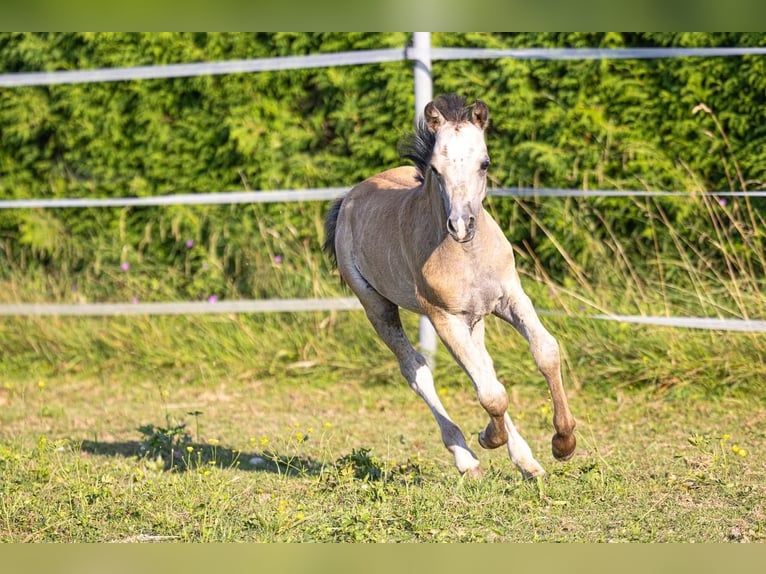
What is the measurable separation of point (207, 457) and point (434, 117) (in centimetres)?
227

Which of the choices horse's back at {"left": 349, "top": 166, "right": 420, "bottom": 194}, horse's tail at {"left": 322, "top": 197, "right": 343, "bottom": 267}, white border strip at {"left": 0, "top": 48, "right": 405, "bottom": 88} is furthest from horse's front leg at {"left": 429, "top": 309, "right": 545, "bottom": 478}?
→ white border strip at {"left": 0, "top": 48, "right": 405, "bottom": 88}

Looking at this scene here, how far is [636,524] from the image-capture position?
12.8 ft

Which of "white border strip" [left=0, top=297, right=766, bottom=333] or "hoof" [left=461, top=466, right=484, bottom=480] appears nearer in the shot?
"hoof" [left=461, top=466, right=484, bottom=480]

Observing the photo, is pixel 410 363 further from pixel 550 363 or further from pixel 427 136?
pixel 427 136

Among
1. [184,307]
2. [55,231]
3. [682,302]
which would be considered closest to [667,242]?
[682,302]

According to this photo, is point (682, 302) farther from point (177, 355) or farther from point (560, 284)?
point (177, 355)

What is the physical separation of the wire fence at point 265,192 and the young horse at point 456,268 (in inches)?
76.1

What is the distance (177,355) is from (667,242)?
3342 mm

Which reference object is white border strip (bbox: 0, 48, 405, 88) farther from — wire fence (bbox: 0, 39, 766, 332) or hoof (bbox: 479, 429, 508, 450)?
hoof (bbox: 479, 429, 508, 450)

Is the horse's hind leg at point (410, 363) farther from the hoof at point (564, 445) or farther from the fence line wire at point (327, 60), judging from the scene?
the fence line wire at point (327, 60)

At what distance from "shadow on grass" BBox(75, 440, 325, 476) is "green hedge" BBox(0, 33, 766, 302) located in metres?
2.34

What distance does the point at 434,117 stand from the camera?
416 centimetres

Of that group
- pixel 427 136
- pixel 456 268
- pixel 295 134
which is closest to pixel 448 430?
pixel 456 268

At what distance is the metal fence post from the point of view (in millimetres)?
7098
